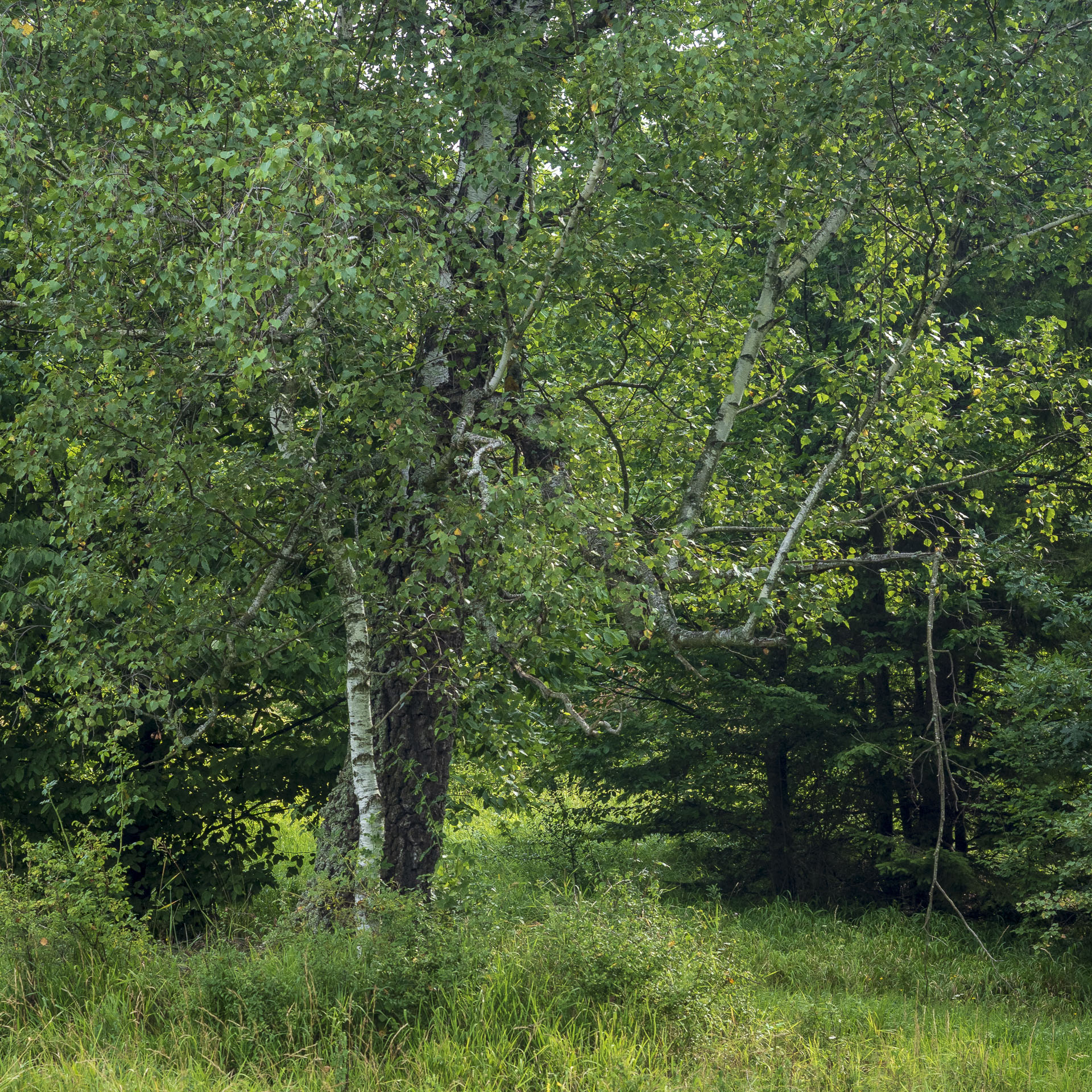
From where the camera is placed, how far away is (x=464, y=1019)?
5.29m

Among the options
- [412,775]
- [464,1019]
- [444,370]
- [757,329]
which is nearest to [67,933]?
[412,775]

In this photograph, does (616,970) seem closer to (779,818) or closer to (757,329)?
(757,329)

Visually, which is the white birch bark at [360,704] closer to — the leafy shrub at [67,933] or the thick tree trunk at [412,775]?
the thick tree trunk at [412,775]

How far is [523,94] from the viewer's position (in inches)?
247

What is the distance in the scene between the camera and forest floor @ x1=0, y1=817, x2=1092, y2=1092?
189 inches

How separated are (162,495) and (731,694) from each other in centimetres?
759

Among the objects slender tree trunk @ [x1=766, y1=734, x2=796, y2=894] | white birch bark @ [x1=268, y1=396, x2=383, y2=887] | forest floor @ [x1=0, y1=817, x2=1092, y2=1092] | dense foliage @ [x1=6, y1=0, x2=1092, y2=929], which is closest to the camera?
forest floor @ [x1=0, y1=817, x2=1092, y2=1092]

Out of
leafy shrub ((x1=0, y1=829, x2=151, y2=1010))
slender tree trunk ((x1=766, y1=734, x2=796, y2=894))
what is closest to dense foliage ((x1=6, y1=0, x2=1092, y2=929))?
leafy shrub ((x1=0, y1=829, x2=151, y2=1010))

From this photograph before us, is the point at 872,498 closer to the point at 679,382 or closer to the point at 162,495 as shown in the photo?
the point at 679,382

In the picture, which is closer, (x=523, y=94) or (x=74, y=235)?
(x=74, y=235)

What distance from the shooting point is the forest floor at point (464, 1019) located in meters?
4.81

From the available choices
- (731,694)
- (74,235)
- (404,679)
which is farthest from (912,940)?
(74,235)

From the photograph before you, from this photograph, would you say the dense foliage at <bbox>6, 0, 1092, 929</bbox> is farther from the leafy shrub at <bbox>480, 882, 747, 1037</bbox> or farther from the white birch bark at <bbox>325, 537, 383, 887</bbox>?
the leafy shrub at <bbox>480, 882, 747, 1037</bbox>

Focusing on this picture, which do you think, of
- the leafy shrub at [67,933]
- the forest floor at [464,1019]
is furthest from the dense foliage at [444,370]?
the forest floor at [464,1019]
